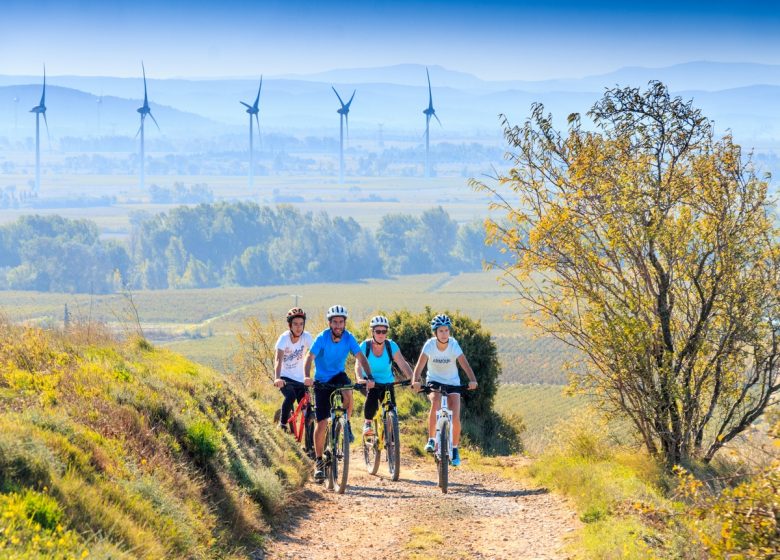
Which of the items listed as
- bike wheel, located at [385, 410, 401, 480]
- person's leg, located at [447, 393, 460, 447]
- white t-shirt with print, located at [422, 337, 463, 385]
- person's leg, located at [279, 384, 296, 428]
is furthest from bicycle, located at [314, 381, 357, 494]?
person's leg, located at [447, 393, 460, 447]

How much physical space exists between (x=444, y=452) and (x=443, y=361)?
1.18 metres

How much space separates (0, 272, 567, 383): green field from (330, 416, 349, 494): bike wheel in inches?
3483

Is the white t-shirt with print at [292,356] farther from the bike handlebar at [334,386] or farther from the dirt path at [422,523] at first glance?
the dirt path at [422,523]

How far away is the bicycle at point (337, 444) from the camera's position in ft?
40.6

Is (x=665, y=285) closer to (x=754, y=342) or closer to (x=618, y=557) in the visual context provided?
(x=754, y=342)

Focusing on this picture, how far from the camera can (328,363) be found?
41.1 feet

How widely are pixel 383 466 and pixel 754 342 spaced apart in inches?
221

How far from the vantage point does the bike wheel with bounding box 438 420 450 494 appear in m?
12.8

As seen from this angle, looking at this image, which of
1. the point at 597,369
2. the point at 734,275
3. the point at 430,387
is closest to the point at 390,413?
the point at 430,387

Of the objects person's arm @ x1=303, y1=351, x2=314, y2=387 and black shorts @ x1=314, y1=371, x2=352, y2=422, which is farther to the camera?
black shorts @ x1=314, y1=371, x2=352, y2=422

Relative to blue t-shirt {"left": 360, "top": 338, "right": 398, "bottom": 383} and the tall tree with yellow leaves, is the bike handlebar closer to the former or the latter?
blue t-shirt {"left": 360, "top": 338, "right": 398, "bottom": 383}

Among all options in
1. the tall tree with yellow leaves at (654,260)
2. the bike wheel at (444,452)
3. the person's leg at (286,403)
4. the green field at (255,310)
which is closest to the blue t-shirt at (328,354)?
the person's leg at (286,403)

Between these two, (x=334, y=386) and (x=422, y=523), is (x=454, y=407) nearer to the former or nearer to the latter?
(x=334, y=386)

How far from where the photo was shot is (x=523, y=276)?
45.4 feet
